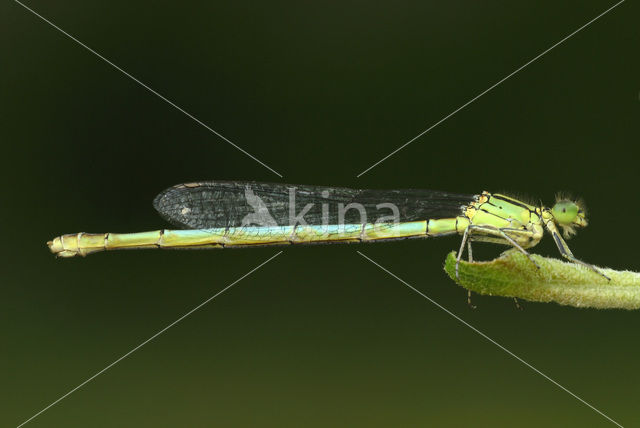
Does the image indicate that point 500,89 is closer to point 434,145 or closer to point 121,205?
point 434,145

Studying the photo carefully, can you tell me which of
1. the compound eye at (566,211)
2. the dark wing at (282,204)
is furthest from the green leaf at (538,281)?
the dark wing at (282,204)

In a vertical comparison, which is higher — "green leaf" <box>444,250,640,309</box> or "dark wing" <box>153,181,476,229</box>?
"dark wing" <box>153,181,476,229</box>

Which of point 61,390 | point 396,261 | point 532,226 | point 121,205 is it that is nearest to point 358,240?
point 532,226

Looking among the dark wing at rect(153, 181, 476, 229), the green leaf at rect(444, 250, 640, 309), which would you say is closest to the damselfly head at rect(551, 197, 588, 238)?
the dark wing at rect(153, 181, 476, 229)

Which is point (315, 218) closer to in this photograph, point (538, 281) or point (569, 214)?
point (569, 214)

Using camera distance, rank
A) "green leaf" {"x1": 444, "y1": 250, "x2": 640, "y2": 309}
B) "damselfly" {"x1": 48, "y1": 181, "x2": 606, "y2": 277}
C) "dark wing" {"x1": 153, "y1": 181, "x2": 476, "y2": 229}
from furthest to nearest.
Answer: "dark wing" {"x1": 153, "y1": 181, "x2": 476, "y2": 229} → "damselfly" {"x1": 48, "y1": 181, "x2": 606, "y2": 277} → "green leaf" {"x1": 444, "y1": 250, "x2": 640, "y2": 309}

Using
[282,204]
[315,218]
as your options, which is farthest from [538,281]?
[282,204]

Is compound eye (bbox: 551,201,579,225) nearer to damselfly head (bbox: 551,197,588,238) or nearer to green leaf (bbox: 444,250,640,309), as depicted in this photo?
damselfly head (bbox: 551,197,588,238)
